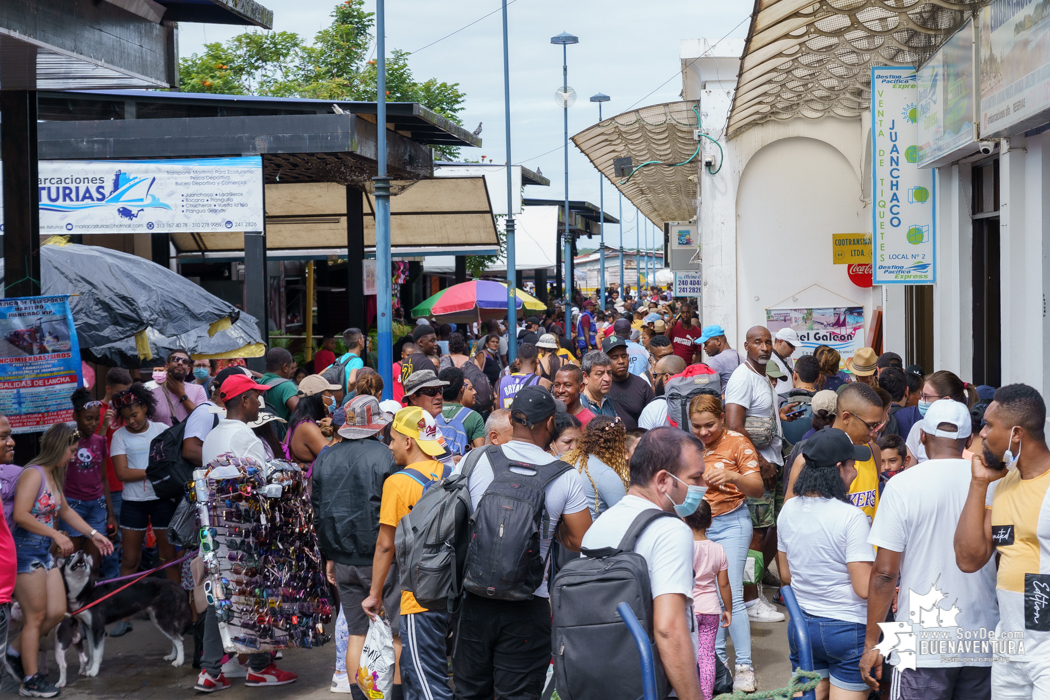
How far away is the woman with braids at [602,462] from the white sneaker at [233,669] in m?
2.94

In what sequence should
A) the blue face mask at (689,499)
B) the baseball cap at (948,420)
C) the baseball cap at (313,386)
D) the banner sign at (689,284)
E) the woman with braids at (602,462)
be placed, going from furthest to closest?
the banner sign at (689,284), the baseball cap at (313,386), the woman with braids at (602,462), the baseball cap at (948,420), the blue face mask at (689,499)

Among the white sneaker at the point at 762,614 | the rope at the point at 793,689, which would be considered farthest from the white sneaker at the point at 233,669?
the rope at the point at 793,689

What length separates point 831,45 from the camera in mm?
9758

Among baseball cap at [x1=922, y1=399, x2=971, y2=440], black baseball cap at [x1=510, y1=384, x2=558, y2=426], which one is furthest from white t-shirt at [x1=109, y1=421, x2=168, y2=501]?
baseball cap at [x1=922, y1=399, x2=971, y2=440]

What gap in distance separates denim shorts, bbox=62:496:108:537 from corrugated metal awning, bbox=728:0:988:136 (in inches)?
252

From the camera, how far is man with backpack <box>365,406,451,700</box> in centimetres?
495

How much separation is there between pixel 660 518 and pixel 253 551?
3745mm

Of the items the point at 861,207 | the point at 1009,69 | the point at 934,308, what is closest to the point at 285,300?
the point at 861,207

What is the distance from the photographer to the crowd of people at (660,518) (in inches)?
145

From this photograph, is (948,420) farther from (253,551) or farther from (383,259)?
(383,259)

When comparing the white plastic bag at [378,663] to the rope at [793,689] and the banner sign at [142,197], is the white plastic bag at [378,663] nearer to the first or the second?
the rope at [793,689]

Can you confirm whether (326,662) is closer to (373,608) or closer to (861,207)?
(373,608)

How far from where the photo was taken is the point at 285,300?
82.1 feet

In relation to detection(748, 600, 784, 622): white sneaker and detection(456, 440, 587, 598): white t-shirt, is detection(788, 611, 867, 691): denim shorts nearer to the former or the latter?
detection(456, 440, 587, 598): white t-shirt
